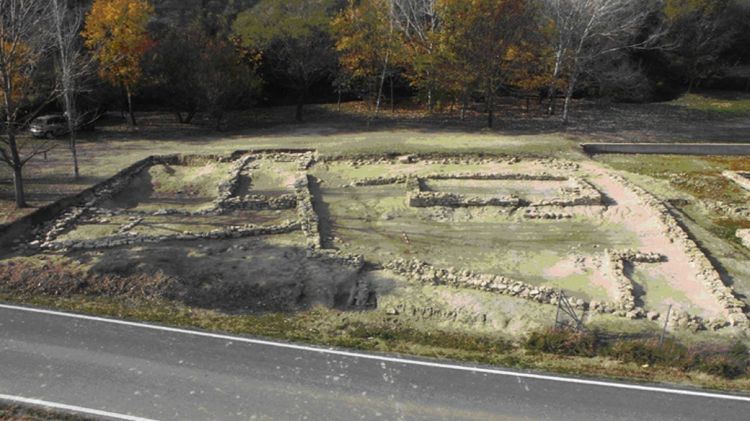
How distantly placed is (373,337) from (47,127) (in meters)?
29.7

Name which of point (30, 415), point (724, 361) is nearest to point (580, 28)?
point (724, 361)

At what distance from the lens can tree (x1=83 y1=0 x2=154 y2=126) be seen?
34156mm

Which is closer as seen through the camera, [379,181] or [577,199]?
[577,199]

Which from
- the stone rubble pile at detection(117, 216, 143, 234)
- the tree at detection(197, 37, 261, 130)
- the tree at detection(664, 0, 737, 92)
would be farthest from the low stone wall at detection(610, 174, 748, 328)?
the tree at detection(664, 0, 737, 92)

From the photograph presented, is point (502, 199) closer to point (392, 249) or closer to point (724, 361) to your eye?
point (392, 249)

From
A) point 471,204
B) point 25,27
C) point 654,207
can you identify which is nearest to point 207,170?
point 25,27

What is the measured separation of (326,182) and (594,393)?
1851cm

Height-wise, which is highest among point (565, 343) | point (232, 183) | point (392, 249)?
point (232, 183)

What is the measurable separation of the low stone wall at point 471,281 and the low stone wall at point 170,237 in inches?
208

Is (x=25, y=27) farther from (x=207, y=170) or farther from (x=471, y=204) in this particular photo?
(x=471, y=204)

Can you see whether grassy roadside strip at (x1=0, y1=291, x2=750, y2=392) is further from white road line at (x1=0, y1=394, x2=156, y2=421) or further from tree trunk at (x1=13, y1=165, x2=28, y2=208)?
tree trunk at (x1=13, y1=165, x2=28, y2=208)

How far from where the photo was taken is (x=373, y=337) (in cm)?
1527

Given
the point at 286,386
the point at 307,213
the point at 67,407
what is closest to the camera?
the point at 67,407

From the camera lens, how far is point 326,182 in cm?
2831
